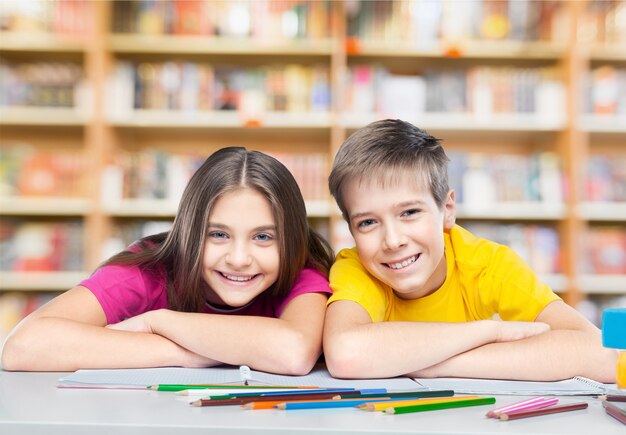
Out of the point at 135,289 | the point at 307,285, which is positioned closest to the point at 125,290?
the point at 135,289

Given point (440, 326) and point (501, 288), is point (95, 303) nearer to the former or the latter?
point (440, 326)

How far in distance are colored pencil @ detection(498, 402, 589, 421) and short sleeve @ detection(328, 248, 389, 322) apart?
435 mm

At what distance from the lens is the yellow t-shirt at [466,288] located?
1175 mm

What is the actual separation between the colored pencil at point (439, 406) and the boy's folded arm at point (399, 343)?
0.65 ft

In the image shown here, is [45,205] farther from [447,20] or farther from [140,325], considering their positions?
[140,325]

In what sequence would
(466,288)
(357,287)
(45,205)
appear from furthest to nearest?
1. (45,205)
2. (466,288)
3. (357,287)

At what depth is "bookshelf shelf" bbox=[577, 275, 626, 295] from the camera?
305 centimetres

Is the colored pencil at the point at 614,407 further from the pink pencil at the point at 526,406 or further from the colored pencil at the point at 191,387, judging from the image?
the colored pencil at the point at 191,387

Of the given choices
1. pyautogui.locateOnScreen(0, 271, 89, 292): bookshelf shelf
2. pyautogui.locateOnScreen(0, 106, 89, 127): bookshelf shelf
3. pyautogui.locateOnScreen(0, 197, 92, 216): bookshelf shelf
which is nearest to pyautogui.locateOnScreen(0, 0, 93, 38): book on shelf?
pyautogui.locateOnScreen(0, 106, 89, 127): bookshelf shelf

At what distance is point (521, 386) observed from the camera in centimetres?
86

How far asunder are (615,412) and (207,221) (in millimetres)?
711

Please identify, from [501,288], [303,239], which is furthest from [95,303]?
[501,288]

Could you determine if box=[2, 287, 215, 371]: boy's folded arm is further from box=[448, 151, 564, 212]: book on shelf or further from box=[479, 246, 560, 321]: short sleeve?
box=[448, 151, 564, 212]: book on shelf

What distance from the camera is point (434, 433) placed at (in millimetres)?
595
